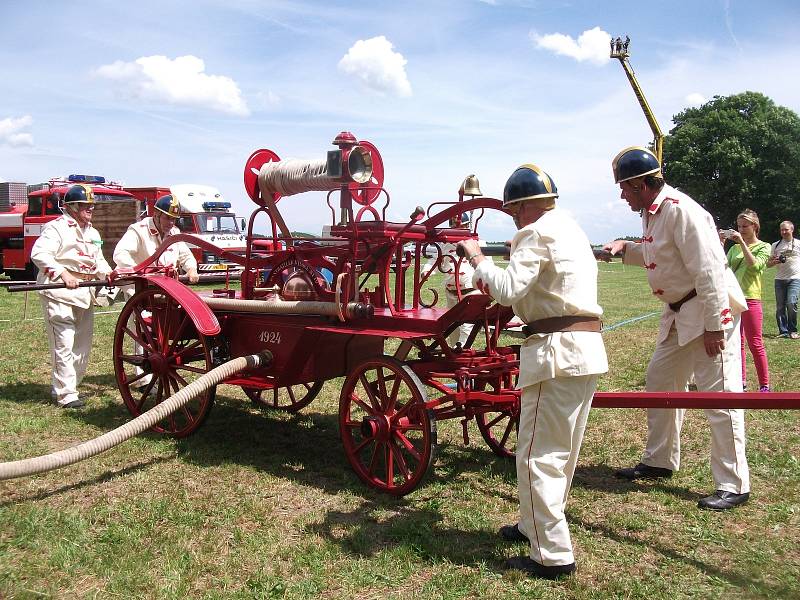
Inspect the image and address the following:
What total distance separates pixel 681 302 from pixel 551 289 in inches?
55.0

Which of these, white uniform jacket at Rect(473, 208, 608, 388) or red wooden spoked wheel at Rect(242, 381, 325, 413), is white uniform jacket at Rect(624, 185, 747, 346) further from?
red wooden spoked wheel at Rect(242, 381, 325, 413)

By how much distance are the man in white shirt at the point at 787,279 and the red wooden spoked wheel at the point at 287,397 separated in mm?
7741

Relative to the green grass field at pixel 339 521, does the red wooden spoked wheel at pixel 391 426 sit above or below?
above

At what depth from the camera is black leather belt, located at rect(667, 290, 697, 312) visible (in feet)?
13.8

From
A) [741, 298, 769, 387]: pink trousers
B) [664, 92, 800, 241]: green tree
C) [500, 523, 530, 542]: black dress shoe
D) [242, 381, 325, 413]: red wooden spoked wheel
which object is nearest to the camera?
[500, 523, 530, 542]: black dress shoe

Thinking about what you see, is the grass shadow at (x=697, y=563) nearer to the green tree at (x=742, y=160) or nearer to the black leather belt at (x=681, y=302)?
the black leather belt at (x=681, y=302)

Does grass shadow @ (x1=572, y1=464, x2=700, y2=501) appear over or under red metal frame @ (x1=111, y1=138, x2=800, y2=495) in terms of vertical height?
under

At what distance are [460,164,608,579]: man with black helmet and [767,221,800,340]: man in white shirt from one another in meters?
8.81

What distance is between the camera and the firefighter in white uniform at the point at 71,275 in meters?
6.34

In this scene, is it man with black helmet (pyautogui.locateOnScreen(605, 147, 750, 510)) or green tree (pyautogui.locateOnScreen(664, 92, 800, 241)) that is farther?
green tree (pyautogui.locateOnScreen(664, 92, 800, 241))

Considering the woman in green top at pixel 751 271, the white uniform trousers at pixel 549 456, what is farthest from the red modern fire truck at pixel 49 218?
the white uniform trousers at pixel 549 456

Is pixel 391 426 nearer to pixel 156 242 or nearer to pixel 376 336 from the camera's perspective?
pixel 376 336

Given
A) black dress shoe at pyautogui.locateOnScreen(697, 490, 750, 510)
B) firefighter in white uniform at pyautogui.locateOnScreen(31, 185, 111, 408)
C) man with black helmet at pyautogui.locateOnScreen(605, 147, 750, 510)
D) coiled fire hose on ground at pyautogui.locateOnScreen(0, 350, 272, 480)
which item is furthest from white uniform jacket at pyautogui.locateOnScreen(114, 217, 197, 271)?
black dress shoe at pyautogui.locateOnScreen(697, 490, 750, 510)

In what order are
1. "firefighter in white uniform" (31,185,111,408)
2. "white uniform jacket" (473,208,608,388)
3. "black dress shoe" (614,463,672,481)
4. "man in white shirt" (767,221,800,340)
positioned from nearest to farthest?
"white uniform jacket" (473,208,608,388) → "black dress shoe" (614,463,672,481) → "firefighter in white uniform" (31,185,111,408) → "man in white shirt" (767,221,800,340)
